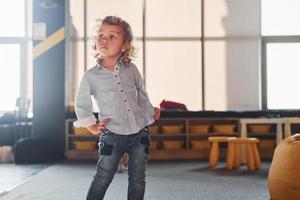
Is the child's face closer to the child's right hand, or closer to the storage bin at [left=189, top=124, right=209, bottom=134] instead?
the child's right hand

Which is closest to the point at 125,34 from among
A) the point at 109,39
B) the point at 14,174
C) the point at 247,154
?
the point at 109,39

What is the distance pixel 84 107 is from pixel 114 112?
125 millimetres

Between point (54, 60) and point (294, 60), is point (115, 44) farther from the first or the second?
point (294, 60)

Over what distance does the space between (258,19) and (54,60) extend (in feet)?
9.69

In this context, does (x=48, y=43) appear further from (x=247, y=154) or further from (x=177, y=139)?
(x=247, y=154)

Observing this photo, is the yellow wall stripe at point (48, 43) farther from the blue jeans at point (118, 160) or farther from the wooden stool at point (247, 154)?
the blue jeans at point (118, 160)

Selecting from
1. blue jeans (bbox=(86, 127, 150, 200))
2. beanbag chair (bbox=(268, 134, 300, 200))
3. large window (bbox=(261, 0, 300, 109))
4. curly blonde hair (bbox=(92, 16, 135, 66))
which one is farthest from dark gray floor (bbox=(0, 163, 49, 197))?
large window (bbox=(261, 0, 300, 109))

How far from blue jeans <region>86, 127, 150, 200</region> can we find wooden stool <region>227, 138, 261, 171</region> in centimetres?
288

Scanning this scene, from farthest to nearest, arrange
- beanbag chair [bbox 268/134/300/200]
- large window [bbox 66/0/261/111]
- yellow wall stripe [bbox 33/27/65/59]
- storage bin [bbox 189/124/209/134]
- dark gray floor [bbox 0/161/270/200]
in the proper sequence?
large window [bbox 66/0/261/111] < storage bin [bbox 189/124/209/134] < yellow wall stripe [bbox 33/27/65/59] < dark gray floor [bbox 0/161/270/200] < beanbag chair [bbox 268/134/300/200]

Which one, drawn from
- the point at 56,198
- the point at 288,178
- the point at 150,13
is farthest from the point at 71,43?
the point at 288,178

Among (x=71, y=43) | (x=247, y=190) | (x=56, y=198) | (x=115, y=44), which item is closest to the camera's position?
(x=115, y=44)

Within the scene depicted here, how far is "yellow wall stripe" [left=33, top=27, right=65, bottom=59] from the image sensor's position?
576cm

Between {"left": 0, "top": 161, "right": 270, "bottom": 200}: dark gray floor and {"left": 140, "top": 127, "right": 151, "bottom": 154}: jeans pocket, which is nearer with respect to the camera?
{"left": 140, "top": 127, "right": 151, "bottom": 154}: jeans pocket

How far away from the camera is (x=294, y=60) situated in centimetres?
636
